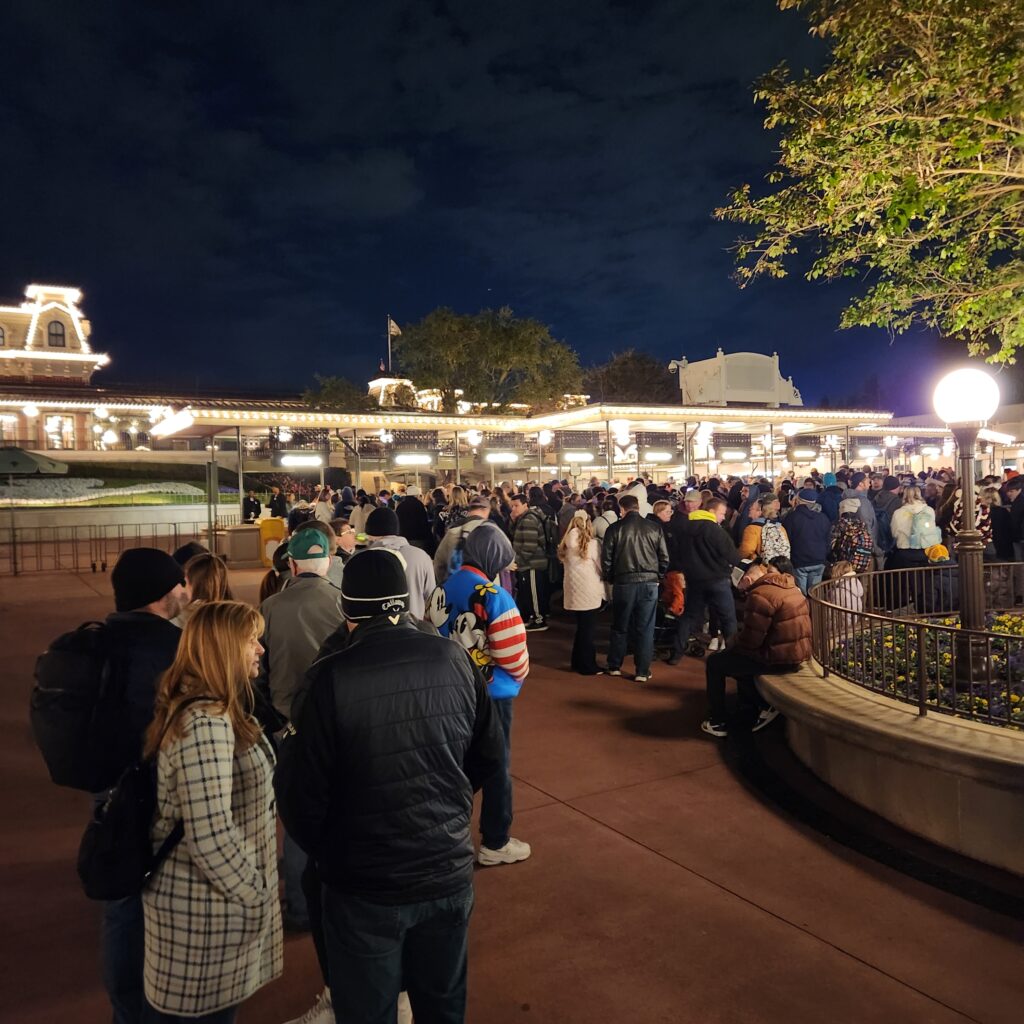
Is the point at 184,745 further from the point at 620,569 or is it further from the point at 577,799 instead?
the point at 620,569

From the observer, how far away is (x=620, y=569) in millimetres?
8648

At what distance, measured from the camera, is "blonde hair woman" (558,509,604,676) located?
9016mm

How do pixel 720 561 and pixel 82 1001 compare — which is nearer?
pixel 82 1001

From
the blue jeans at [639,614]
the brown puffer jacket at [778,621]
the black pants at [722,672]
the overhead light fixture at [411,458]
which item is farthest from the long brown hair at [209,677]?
the overhead light fixture at [411,458]

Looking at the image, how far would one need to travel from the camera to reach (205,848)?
244cm

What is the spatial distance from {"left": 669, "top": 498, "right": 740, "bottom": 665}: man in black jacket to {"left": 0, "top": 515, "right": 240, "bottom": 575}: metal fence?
14773 millimetres

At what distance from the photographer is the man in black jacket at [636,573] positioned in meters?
8.60

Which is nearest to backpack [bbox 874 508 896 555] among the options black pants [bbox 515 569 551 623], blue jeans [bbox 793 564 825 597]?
blue jeans [bbox 793 564 825 597]

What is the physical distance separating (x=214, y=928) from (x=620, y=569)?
6523mm

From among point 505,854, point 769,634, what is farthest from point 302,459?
point 505,854

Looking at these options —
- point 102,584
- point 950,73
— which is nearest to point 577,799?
point 950,73

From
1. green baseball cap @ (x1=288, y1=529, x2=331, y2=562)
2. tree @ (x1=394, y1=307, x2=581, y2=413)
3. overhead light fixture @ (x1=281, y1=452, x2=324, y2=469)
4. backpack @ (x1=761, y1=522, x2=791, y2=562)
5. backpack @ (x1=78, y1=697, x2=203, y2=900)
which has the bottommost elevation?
backpack @ (x1=78, y1=697, x2=203, y2=900)

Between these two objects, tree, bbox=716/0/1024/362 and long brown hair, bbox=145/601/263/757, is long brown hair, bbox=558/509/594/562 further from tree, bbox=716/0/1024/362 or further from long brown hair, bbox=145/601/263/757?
long brown hair, bbox=145/601/263/757

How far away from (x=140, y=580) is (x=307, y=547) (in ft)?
4.84
